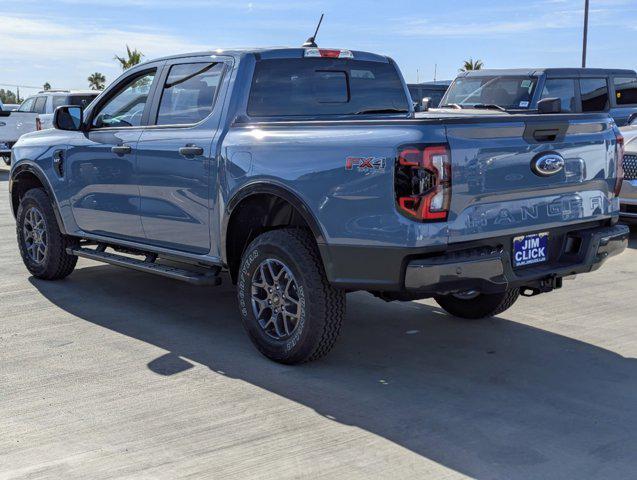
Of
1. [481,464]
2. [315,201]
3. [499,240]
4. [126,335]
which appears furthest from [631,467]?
[126,335]

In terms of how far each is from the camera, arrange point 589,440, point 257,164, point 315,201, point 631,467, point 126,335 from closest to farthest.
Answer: point 631,467, point 589,440, point 315,201, point 257,164, point 126,335

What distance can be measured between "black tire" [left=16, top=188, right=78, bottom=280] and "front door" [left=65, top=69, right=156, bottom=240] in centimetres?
43

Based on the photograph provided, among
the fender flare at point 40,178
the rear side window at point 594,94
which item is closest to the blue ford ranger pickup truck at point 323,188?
the fender flare at point 40,178

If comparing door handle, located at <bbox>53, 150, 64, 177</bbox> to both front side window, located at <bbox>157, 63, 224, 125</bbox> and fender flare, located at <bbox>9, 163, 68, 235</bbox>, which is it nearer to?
fender flare, located at <bbox>9, 163, 68, 235</bbox>

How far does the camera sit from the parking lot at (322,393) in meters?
3.76

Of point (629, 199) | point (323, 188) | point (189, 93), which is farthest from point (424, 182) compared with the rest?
point (629, 199)

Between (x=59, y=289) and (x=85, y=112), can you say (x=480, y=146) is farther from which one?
(x=59, y=289)

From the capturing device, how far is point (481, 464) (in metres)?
3.71

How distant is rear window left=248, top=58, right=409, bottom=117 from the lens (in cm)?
562

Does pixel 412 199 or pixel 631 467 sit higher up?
pixel 412 199

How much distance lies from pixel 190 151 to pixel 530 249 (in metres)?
2.22

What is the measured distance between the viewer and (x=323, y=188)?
4.66 metres

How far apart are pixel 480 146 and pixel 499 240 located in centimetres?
52

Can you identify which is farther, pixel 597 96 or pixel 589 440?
pixel 597 96
